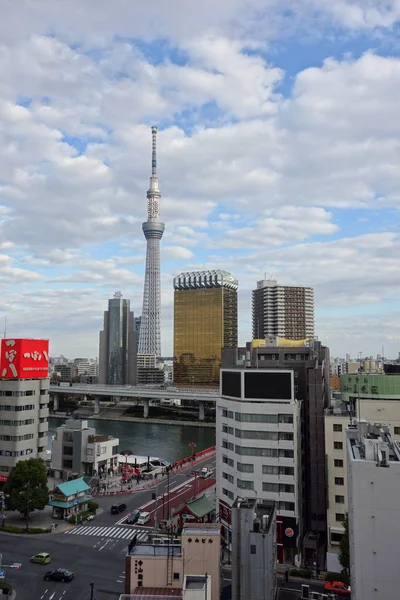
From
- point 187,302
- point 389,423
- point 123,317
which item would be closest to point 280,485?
point 389,423

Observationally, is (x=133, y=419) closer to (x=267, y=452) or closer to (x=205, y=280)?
(x=205, y=280)

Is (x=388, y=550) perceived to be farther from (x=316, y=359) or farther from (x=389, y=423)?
(x=316, y=359)

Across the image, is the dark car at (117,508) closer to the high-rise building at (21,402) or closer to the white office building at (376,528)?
the high-rise building at (21,402)

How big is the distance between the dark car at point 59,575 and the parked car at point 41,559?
2.19 meters

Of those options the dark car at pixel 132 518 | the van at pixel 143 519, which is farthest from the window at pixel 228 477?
the dark car at pixel 132 518

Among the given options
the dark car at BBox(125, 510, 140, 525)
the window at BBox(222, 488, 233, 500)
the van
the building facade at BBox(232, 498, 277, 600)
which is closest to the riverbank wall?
the dark car at BBox(125, 510, 140, 525)

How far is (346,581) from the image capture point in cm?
2830

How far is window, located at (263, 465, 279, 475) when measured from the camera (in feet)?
111

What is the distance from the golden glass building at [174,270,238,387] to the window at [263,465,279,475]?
118 meters

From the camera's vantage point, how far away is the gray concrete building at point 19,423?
44.2m

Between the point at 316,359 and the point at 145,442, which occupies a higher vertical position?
the point at 316,359

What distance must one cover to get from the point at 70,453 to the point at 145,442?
33571 mm

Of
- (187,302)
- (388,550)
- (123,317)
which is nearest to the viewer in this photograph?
(388,550)

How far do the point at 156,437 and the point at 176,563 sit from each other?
7432 cm
